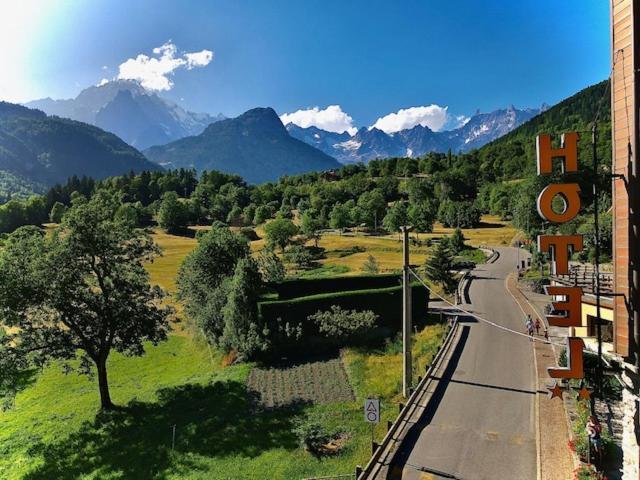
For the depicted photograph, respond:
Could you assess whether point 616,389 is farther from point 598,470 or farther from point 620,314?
point 620,314

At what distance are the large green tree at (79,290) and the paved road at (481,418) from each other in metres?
18.5

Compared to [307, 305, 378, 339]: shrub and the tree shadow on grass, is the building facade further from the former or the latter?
[307, 305, 378, 339]: shrub

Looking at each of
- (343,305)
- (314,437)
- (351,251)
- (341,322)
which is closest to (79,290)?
(314,437)

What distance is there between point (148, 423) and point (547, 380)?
2111cm

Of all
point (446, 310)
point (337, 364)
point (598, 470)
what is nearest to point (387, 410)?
point (337, 364)

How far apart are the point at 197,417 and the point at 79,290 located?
10.5m

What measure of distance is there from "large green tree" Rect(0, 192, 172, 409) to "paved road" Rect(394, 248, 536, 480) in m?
18.5

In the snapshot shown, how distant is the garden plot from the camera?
84.2ft

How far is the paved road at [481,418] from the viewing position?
53.1 ft

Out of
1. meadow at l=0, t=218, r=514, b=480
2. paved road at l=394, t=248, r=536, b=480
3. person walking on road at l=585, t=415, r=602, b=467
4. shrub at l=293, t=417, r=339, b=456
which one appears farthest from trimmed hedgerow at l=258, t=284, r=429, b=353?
person walking on road at l=585, t=415, r=602, b=467

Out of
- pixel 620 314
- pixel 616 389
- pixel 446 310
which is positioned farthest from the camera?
pixel 446 310

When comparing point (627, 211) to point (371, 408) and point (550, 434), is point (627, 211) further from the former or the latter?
point (550, 434)

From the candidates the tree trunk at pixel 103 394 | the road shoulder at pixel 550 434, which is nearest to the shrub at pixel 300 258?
the tree trunk at pixel 103 394

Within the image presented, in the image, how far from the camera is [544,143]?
13.1 metres
